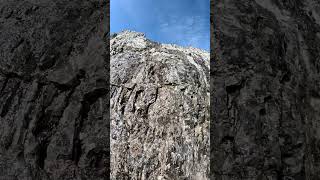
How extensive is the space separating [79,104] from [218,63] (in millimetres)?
819

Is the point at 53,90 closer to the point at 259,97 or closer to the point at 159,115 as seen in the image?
the point at 259,97

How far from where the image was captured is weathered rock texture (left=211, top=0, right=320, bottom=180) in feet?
7.20

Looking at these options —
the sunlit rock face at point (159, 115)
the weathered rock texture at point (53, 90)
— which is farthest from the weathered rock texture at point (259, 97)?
the sunlit rock face at point (159, 115)

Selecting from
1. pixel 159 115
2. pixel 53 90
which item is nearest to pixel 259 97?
pixel 53 90

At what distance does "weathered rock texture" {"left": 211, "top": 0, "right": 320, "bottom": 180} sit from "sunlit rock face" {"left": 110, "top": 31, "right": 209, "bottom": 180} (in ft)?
14.7

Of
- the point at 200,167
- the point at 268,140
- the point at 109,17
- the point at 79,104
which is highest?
the point at 109,17

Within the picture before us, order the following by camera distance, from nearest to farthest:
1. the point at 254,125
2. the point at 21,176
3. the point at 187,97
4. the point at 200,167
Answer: the point at 21,176 < the point at 254,125 < the point at 200,167 < the point at 187,97

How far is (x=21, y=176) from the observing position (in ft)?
6.07

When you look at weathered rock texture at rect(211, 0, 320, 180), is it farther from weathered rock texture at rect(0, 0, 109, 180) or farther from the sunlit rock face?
the sunlit rock face

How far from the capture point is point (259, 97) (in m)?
2.29

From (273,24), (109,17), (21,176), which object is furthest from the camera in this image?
(273,24)

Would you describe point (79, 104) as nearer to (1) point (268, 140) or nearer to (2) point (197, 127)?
(1) point (268, 140)

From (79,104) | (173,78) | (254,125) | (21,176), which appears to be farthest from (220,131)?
(173,78)

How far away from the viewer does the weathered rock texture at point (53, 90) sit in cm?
186
